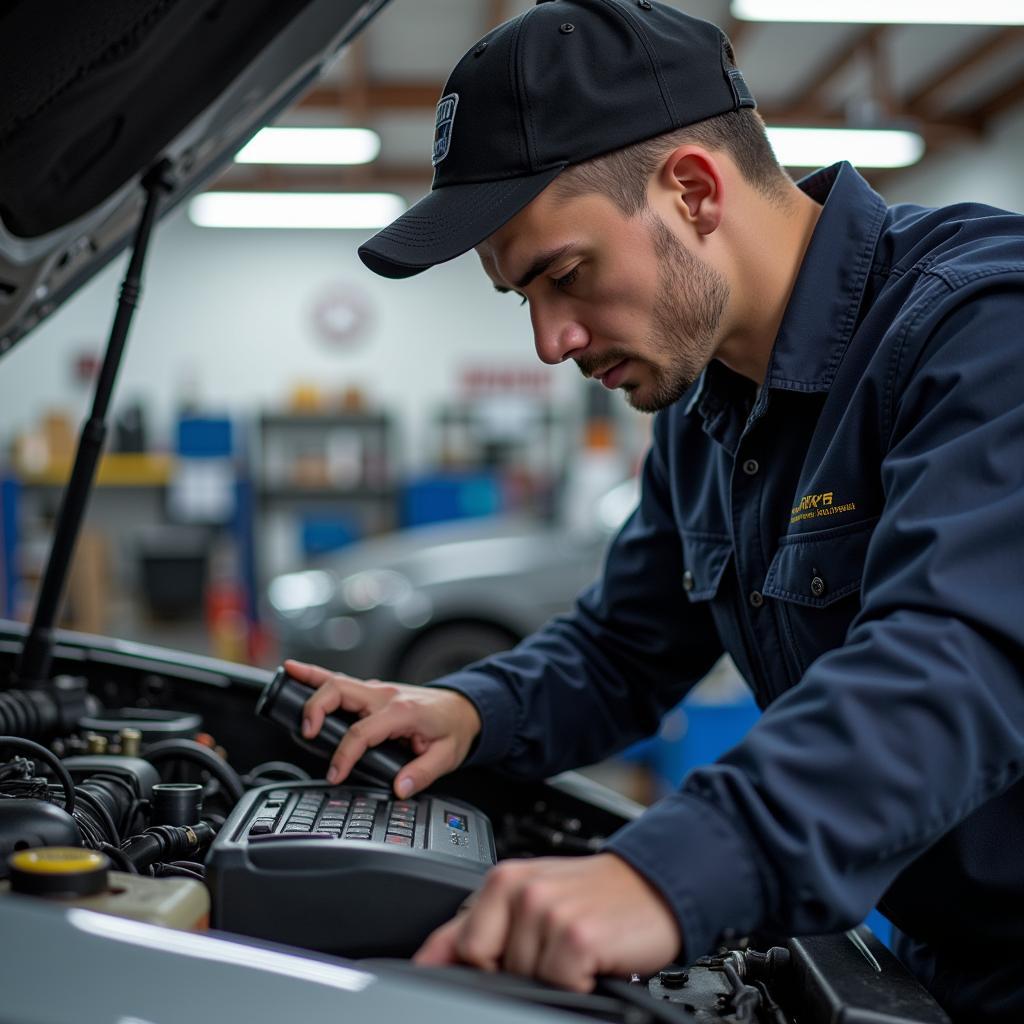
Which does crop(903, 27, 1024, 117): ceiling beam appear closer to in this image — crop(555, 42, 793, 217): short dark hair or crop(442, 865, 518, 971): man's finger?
crop(555, 42, 793, 217): short dark hair

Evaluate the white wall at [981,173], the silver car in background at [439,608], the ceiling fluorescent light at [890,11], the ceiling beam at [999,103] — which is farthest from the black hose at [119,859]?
the ceiling beam at [999,103]

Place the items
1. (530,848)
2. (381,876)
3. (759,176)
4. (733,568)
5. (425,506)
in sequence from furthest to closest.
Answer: (425,506)
(530,848)
(733,568)
(759,176)
(381,876)

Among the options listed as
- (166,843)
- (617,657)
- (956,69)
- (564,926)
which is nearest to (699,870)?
(564,926)

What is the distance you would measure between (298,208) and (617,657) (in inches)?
320

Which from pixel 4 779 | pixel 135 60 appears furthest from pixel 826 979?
pixel 135 60

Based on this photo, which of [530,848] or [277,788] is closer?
[277,788]

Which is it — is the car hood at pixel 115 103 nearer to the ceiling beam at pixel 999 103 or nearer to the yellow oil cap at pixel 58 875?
the yellow oil cap at pixel 58 875

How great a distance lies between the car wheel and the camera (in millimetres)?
4605

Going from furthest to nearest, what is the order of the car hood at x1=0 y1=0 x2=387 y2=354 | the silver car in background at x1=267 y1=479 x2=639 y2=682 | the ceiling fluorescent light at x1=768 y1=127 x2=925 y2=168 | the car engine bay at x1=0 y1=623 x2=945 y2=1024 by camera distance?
the ceiling fluorescent light at x1=768 y1=127 x2=925 y2=168, the silver car in background at x1=267 y1=479 x2=639 y2=682, the car hood at x1=0 y1=0 x2=387 y2=354, the car engine bay at x1=0 y1=623 x2=945 y2=1024

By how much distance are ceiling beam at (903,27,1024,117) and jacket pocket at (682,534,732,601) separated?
22.0ft

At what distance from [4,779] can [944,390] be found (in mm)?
867

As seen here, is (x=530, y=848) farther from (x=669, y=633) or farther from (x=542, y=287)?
(x=542, y=287)

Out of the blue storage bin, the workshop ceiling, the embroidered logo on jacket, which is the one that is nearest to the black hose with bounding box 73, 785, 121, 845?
the embroidered logo on jacket

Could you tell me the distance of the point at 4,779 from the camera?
1.05 metres
